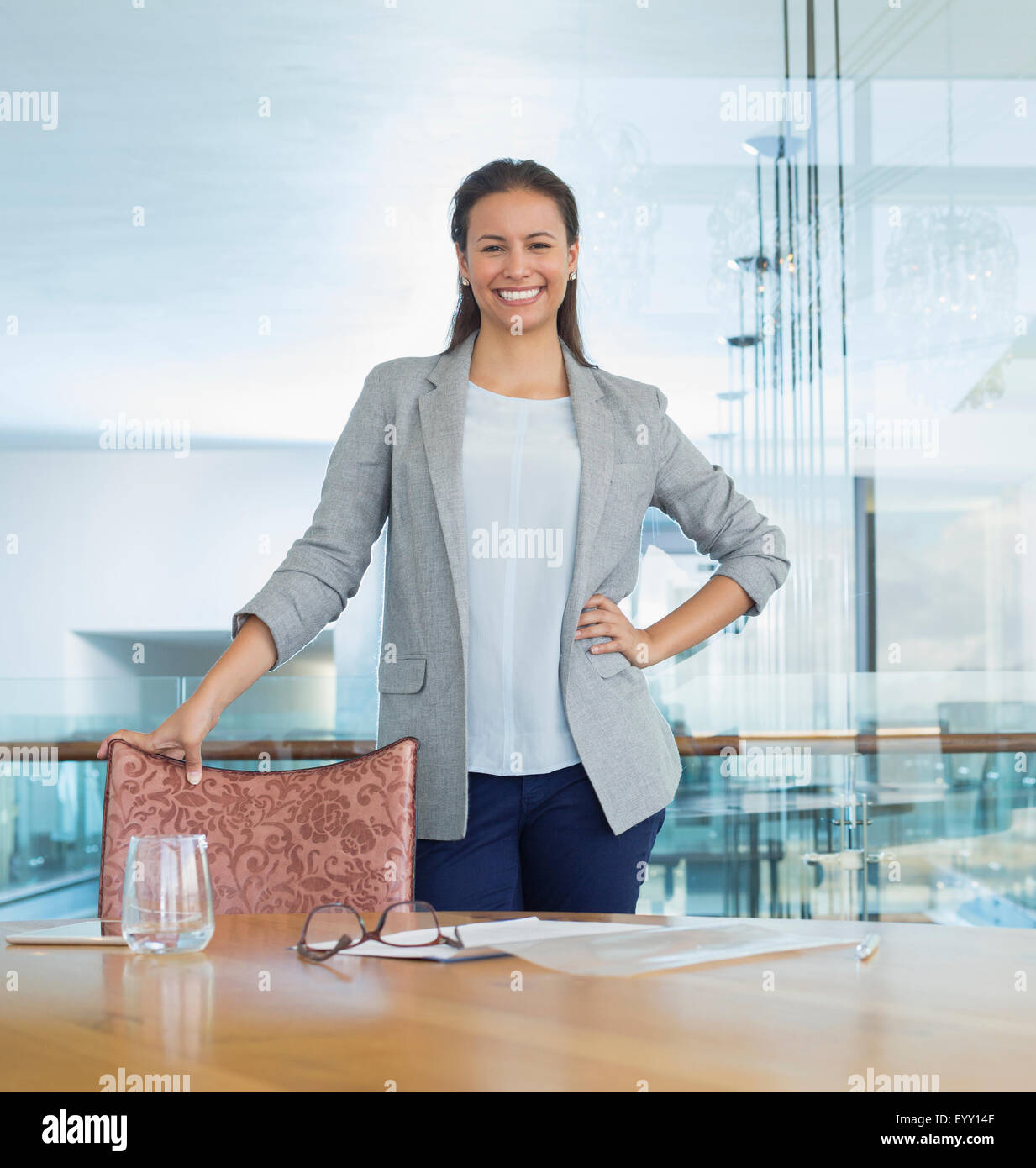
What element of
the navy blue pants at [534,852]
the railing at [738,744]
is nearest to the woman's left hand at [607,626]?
the navy blue pants at [534,852]

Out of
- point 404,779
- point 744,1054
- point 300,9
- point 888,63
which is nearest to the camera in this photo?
point 744,1054

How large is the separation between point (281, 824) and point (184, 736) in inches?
5.6

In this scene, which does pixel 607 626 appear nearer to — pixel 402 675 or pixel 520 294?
pixel 402 675

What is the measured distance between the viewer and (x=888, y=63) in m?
4.04

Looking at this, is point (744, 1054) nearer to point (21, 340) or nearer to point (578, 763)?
point (578, 763)

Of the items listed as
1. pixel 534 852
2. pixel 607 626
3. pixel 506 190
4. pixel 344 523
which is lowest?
pixel 534 852

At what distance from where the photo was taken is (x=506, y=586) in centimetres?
147

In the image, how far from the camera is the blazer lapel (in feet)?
4.76

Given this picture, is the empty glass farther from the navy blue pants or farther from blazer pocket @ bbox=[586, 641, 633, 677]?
blazer pocket @ bbox=[586, 641, 633, 677]

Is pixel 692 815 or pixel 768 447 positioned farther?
pixel 768 447

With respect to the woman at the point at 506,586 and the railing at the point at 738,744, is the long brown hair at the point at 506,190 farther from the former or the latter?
the railing at the point at 738,744

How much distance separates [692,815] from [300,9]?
260cm

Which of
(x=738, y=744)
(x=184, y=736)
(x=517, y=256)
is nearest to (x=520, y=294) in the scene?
(x=517, y=256)

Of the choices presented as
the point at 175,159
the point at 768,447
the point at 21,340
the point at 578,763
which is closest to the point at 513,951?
the point at 578,763
